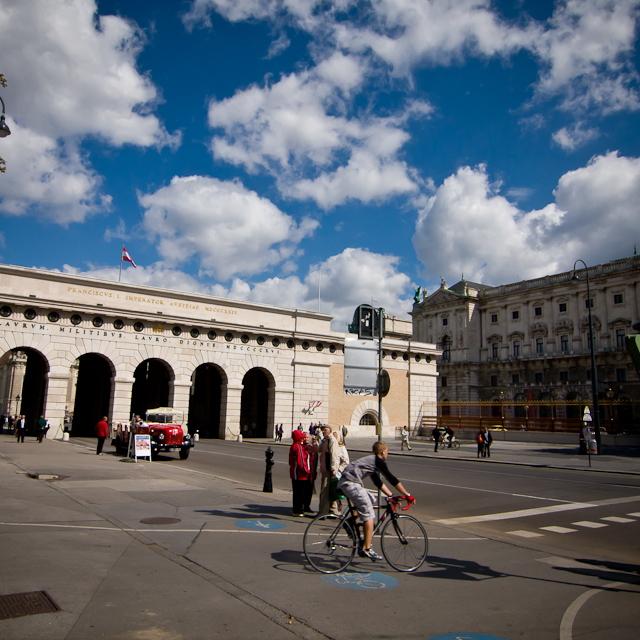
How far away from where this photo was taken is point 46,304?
115 ft

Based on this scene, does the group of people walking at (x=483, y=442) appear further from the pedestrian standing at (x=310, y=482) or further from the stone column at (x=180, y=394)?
the stone column at (x=180, y=394)

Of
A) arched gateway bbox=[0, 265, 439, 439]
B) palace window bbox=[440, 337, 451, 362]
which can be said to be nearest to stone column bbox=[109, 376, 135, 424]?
arched gateway bbox=[0, 265, 439, 439]

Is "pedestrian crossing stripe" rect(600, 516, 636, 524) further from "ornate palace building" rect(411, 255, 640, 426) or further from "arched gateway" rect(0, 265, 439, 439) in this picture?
"ornate palace building" rect(411, 255, 640, 426)

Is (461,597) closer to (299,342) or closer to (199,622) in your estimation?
(199,622)

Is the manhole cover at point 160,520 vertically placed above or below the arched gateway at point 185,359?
below

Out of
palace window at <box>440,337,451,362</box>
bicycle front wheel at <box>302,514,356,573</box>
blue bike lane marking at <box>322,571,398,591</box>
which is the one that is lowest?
blue bike lane marking at <box>322,571,398,591</box>

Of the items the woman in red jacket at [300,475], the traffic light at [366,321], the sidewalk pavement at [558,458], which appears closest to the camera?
the woman in red jacket at [300,475]

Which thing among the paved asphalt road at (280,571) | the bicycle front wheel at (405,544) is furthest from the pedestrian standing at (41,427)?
the bicycle front wheel at (405,544)

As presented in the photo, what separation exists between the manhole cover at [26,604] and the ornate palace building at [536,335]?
57.9m

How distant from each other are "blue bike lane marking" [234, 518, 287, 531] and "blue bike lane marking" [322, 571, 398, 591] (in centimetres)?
293

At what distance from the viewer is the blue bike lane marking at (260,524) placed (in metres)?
9.50

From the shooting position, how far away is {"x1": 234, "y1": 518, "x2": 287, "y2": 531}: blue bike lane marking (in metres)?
9.50

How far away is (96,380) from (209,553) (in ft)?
138

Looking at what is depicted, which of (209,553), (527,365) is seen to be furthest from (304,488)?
(527,365)
